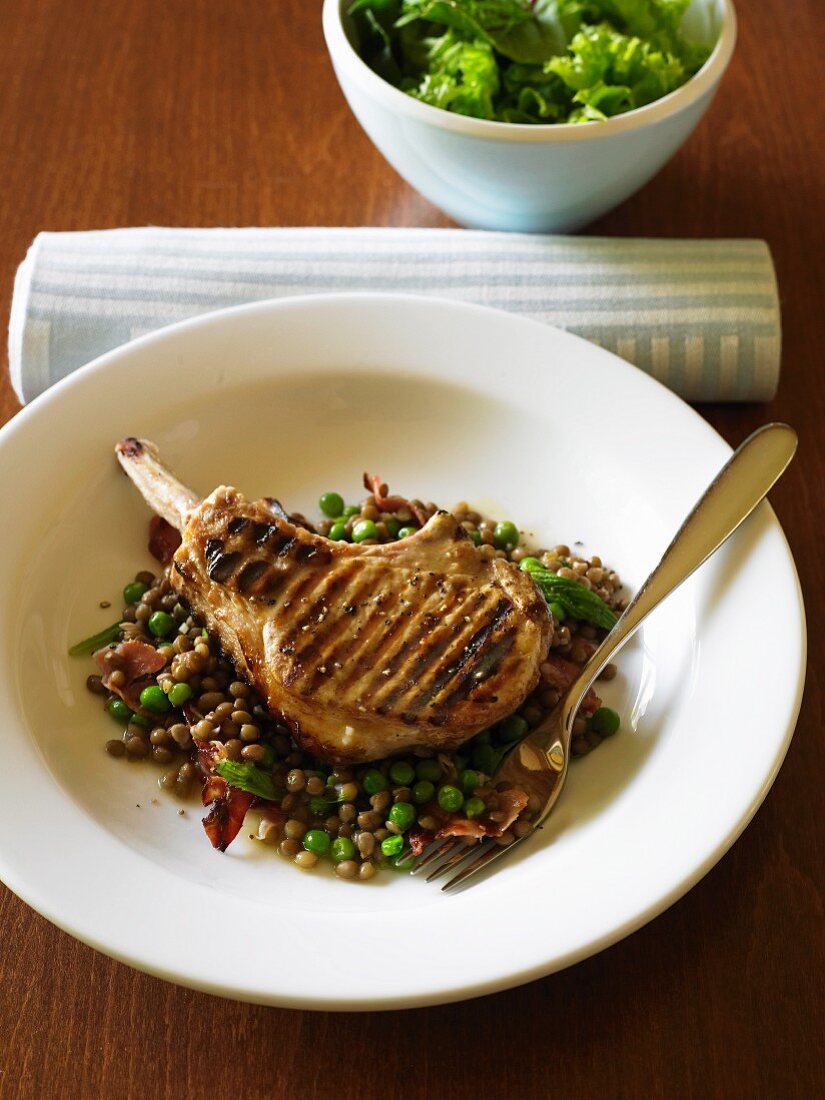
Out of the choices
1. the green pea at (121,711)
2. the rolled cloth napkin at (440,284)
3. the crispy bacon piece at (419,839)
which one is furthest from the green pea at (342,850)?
the rolled cloth napkin at (440,284)

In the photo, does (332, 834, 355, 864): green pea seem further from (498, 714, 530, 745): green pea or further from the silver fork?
(498, 714, 530, 745): green pea

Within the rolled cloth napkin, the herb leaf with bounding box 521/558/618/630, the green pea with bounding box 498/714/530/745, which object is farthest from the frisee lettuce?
the green pea with bounding box 498/714/530/745

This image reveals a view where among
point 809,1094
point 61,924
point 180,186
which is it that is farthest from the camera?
point 180,186

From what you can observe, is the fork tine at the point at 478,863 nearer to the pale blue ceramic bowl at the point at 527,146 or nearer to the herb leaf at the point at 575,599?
the herb leaf at the point at 575,599

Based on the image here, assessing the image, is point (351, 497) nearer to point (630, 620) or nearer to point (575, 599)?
point (575, 599)

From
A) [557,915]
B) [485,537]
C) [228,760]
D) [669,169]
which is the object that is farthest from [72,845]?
[669,169]

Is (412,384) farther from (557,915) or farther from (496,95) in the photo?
(557,915)

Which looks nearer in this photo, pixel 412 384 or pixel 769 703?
pixel 769 703
